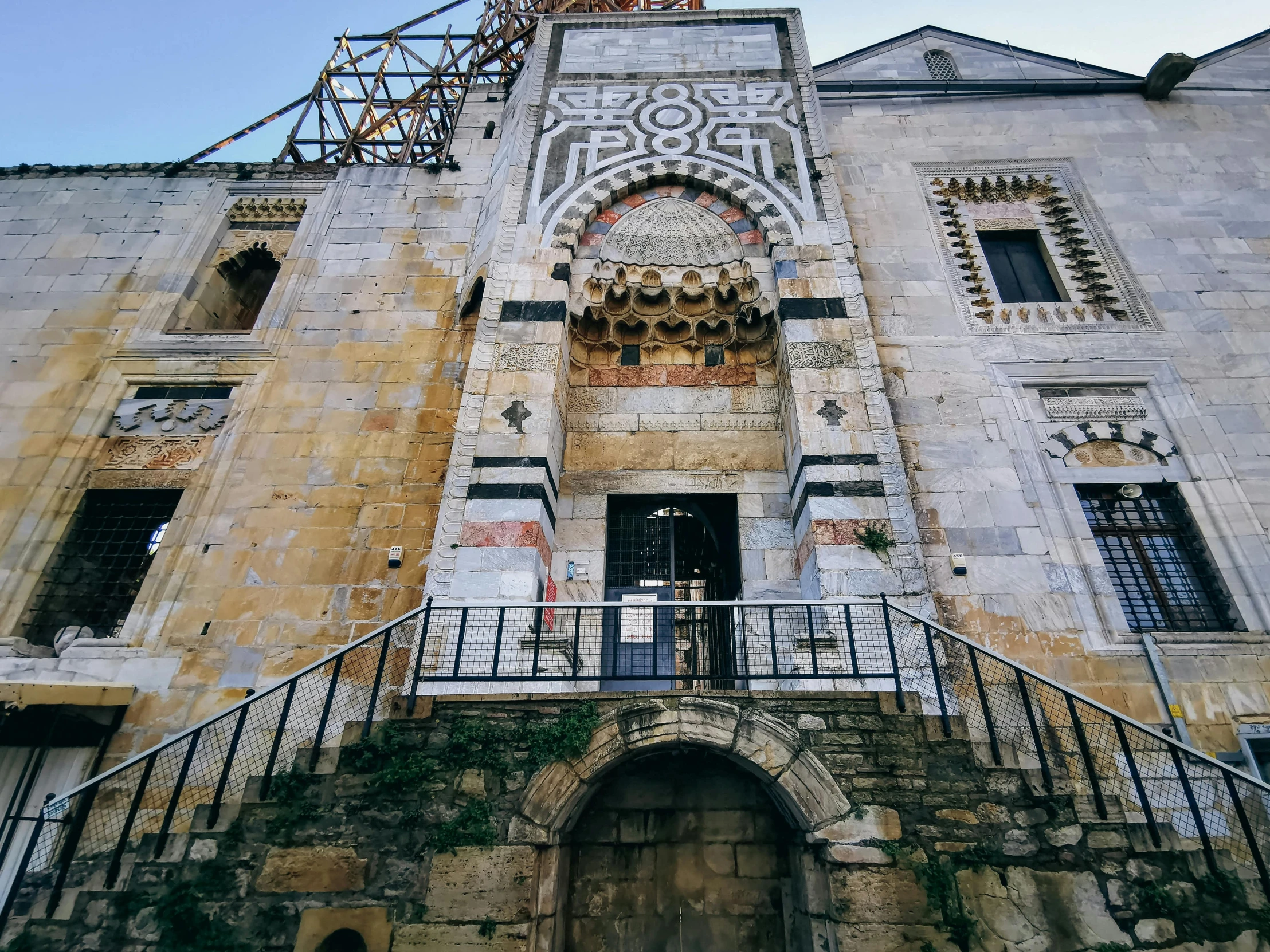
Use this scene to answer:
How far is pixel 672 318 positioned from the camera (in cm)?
922

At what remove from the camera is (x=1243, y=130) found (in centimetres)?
1112

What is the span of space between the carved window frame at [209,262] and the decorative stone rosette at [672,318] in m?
4.62

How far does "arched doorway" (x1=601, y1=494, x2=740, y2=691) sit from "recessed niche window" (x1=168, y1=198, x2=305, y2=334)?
23.4 ft

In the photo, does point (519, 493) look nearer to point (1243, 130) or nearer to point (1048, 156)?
point (1048, 156)

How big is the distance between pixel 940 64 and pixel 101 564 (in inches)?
620

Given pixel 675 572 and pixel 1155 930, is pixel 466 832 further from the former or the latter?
pixel 1155 930

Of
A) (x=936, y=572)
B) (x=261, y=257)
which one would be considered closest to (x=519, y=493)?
(x=936, y=572)

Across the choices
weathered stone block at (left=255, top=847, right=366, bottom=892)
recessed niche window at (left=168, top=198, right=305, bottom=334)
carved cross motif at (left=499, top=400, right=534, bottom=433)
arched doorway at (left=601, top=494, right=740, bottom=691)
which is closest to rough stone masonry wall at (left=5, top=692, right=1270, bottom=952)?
weathered stone block at (left=255, top=847, right=366, bottom=892)

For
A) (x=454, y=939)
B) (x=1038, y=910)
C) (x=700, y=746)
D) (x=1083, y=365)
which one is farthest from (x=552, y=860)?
(x=1083, y=365)

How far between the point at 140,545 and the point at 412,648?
4.67 meters

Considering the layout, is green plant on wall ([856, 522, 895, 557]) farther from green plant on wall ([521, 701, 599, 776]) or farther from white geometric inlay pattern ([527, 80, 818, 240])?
white geometric inlay pattern ([527, 80, 818, 240])

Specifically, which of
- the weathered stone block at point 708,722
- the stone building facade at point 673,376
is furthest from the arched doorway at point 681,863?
the weathered stone block at point 708,722

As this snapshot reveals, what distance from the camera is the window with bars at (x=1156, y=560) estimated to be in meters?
7.47

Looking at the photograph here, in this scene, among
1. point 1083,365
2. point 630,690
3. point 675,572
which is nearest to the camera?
point 630,690
